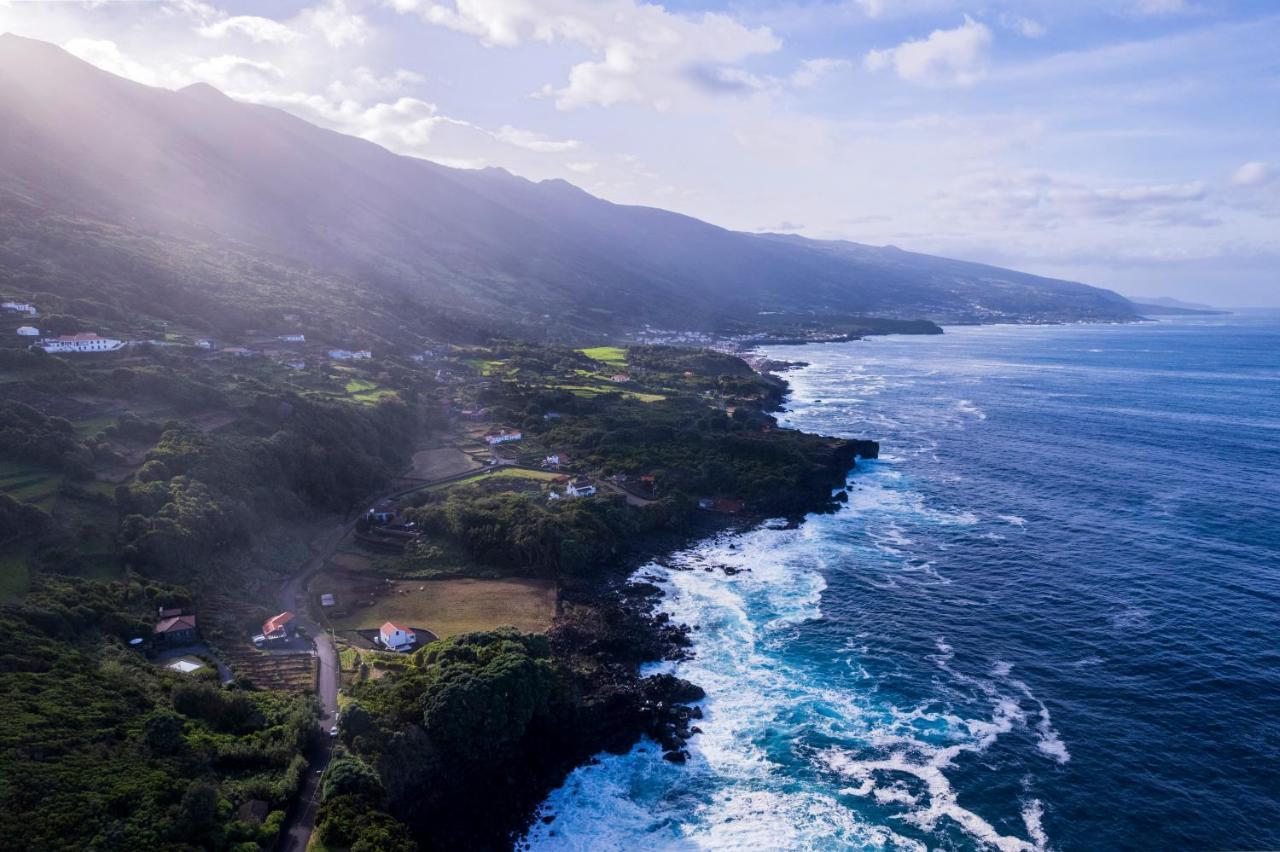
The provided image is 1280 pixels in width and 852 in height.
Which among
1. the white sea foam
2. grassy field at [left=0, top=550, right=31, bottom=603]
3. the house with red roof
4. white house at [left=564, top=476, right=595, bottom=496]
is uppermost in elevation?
grassy field at [left=0, top=550, right=31, bottom=603]

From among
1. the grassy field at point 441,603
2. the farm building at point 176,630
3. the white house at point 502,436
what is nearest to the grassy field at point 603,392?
the white house at point 502,436

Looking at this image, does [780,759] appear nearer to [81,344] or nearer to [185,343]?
[81,344]

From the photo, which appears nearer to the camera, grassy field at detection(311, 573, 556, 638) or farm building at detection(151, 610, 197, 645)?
farm building at detection(151, 610, 197, 645)

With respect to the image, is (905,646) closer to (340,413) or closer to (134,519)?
(134,519)

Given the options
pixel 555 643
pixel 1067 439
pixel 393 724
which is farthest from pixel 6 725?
pixel 1067 439

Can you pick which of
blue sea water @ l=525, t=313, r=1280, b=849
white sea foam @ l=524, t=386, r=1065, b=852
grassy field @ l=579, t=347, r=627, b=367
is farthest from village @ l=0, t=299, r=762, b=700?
grassy field @ l=579, t=347, r=627, b=367

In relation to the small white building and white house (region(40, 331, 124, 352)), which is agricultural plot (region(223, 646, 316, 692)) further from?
the small white building
